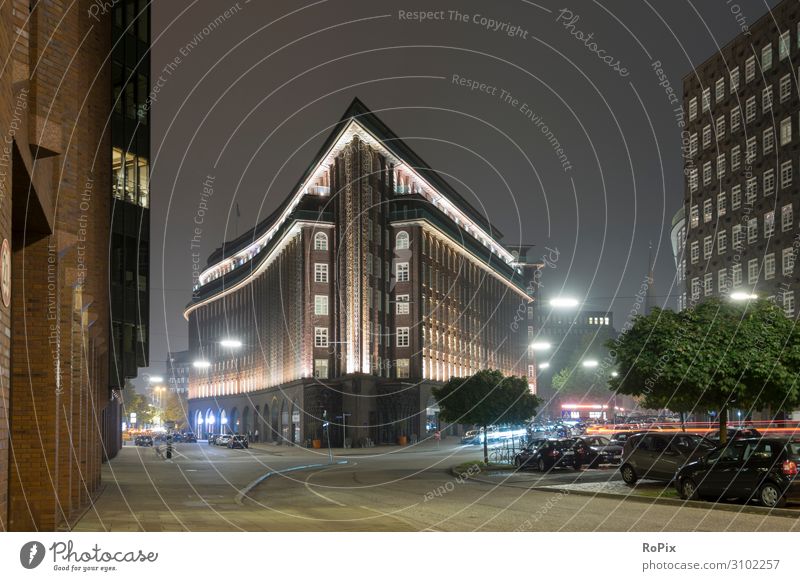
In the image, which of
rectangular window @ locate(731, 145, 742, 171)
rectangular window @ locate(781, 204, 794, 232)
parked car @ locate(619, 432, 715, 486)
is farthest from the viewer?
rectangular window @ locate(731, 145, 742, 171)

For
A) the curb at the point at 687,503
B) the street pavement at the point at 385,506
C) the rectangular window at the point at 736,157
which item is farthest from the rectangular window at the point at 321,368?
the curb at the point at 687,503

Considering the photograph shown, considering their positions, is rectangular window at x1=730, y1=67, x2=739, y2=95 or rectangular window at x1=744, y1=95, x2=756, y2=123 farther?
rectangular window at x1=730, y1=67, x2=739, y2=95

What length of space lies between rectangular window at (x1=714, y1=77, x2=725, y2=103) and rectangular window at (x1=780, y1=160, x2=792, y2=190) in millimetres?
14092

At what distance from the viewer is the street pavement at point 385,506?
867 inches

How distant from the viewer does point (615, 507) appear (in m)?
27.2

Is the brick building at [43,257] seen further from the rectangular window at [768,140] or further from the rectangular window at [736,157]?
the rectangular window at [736,157]

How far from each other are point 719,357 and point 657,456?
591cm

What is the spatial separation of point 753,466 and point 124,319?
31.6m

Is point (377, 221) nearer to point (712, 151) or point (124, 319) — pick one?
point (712, 151)

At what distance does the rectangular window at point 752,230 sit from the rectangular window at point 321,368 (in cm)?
4325

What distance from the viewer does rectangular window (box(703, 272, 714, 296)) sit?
93.5 meters

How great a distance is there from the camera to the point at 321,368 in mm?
100438

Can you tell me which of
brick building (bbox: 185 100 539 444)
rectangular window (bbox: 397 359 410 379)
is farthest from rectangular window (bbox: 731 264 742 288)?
rectangular window (bbox: 397 359 410 379)

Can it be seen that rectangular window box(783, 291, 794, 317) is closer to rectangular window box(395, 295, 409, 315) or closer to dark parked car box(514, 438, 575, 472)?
dark parked car box(514, 438, 575, 472)
